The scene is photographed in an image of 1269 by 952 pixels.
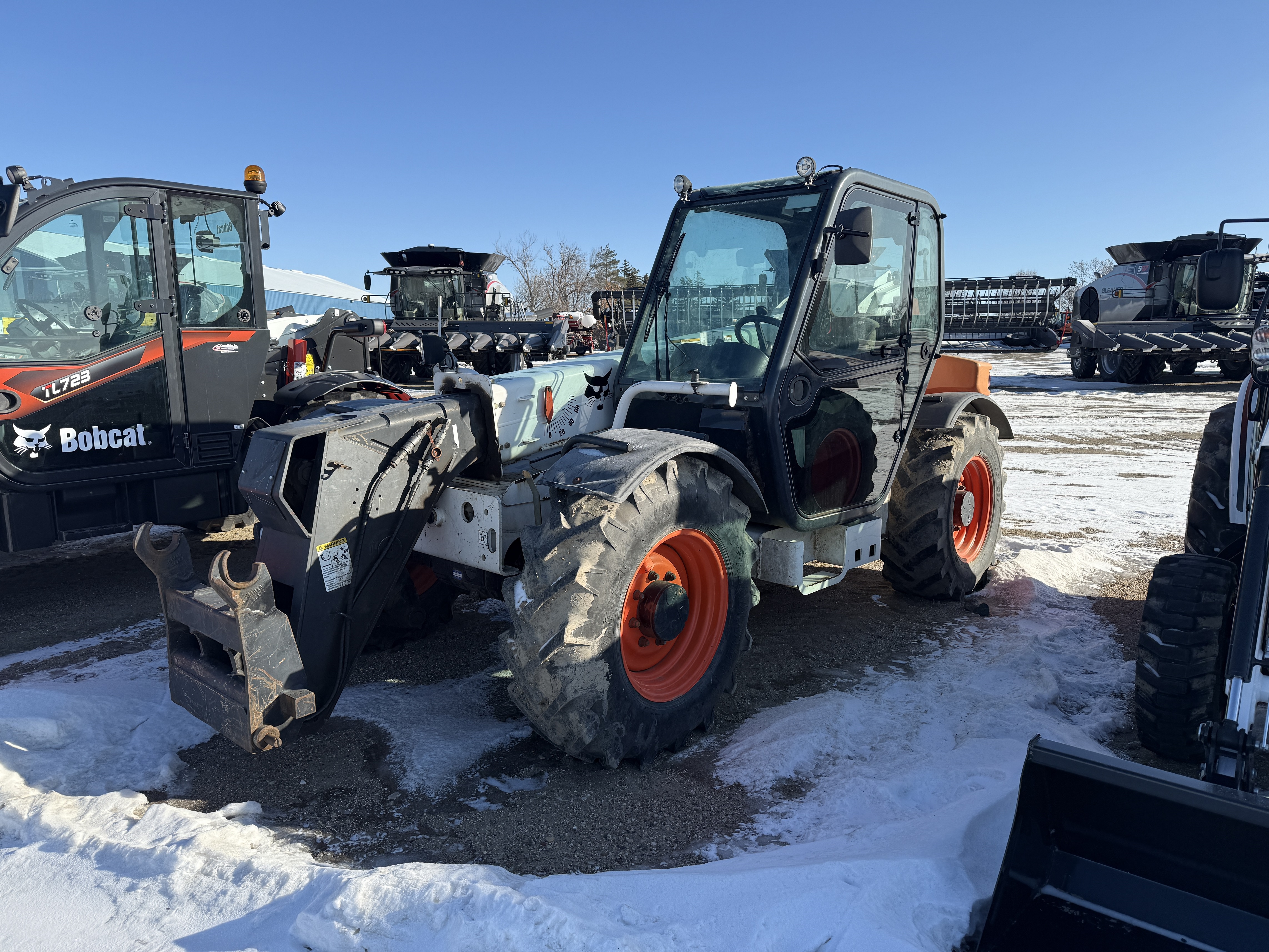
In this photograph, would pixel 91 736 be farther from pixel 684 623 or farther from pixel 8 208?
pixel 8 208

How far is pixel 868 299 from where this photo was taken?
14.7 ft

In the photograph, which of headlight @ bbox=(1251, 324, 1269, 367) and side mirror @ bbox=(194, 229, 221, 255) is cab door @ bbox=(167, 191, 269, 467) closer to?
side mirror @ bbox=(194, 229, 221, 255)

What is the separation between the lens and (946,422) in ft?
16.9

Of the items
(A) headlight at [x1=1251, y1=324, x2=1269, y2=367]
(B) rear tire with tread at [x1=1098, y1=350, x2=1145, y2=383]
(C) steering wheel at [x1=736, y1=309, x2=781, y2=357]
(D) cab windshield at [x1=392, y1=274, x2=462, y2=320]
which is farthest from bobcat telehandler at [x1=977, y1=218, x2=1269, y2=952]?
(B) rear tire with tread at [x1=1098, y1=350, x2=1145, y2=383]

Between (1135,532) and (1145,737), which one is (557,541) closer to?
(1145,737)

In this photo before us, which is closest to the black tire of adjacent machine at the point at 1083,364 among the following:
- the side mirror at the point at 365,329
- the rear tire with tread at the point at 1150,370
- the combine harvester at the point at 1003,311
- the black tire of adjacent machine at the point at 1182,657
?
the rear tire with tread at the point at 1150,370

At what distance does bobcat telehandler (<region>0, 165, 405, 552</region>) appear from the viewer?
218 inches

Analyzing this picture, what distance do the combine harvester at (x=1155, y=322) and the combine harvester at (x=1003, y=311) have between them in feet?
16.4

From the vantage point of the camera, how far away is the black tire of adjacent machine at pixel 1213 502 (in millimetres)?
4141

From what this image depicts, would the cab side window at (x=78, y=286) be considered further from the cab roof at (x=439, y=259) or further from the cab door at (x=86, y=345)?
the cab roof at (x=439, y=259)

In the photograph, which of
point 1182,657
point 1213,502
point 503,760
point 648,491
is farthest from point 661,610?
point 1213,502

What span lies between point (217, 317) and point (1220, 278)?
6161mm

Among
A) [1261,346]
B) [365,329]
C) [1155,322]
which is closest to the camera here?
[1261,346]

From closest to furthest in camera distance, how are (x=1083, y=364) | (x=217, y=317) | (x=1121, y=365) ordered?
(x=217, y=317)
(x=1121, y=365)
(x=1083, y=364)
